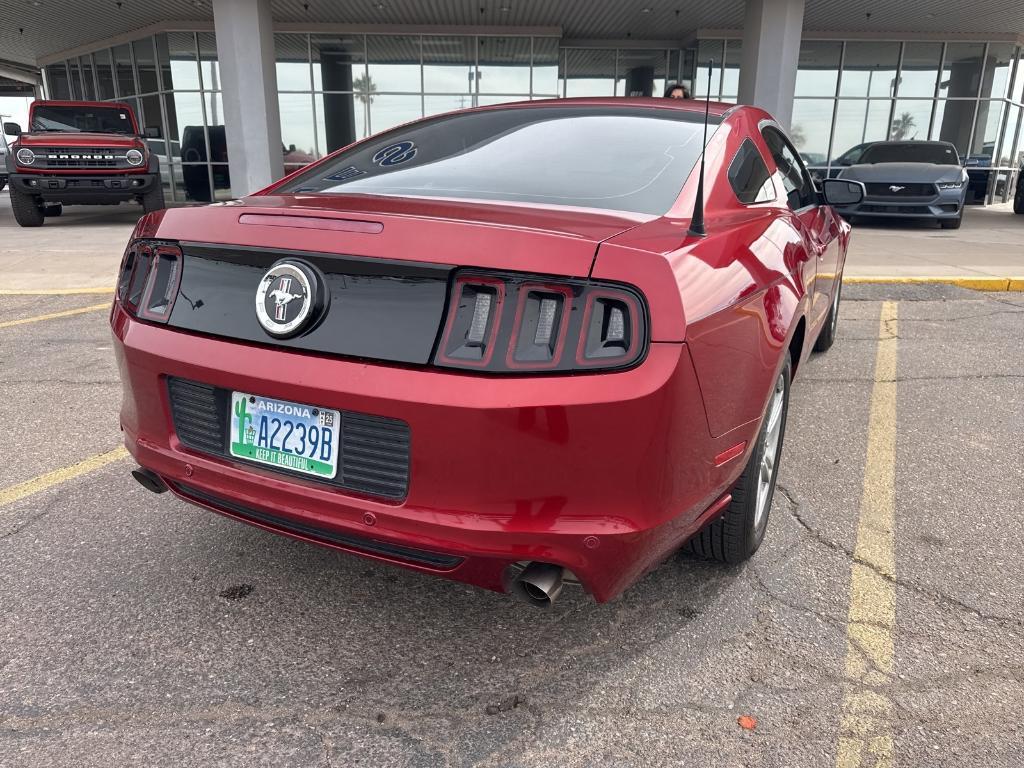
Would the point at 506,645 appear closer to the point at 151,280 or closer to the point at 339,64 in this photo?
the point at 151,280

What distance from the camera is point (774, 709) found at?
187 cm

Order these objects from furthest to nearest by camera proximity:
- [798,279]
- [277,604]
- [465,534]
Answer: [798,279] < [277,604] < [465,534]

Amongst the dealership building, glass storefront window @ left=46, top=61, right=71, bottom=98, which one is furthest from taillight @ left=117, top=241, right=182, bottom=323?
glass storefront window @ left=46, top=61, right=71, bottom=98

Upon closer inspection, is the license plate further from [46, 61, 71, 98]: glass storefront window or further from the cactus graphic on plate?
[46, 61, 71, 98]: glass storefront window

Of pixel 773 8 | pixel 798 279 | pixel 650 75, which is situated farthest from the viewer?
pixel 650 75

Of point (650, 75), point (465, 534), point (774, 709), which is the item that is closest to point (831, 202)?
point (774, 709)

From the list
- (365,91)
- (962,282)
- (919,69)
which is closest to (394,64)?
→ (365,91)

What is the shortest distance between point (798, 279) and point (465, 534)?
5.50 ft

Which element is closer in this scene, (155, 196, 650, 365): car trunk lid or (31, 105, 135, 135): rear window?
(155, 196, 650, 365): car trunk lid

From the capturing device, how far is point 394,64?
60.1 ft

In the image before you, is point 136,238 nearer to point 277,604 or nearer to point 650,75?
point 277,604

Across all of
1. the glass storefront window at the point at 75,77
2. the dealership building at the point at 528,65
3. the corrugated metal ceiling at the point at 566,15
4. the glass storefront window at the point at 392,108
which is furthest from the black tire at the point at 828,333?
the glass storefront window at the point at 75,77

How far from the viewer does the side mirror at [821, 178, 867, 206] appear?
160 inches

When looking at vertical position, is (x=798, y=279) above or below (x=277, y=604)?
above
